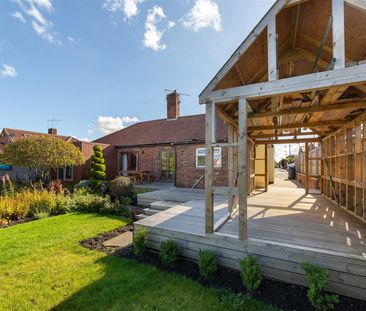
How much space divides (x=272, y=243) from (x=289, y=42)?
4098mm

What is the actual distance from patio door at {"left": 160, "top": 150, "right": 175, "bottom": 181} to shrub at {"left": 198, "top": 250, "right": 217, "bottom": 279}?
1040cm

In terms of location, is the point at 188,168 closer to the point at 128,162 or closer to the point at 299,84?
the point at 128,162

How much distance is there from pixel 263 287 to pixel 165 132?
1274cm

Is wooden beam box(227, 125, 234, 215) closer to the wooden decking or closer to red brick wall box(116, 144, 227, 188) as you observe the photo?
the wooden decking

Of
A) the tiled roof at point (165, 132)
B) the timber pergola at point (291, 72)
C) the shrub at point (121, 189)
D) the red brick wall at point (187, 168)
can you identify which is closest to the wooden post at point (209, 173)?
the timber pergola at point (291, 72)

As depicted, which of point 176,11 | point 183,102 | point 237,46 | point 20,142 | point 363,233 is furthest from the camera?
point 183,102

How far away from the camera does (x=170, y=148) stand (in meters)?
13.5

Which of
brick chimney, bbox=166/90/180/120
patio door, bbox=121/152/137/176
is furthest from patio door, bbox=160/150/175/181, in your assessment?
brick chimney, bbox=166/90/180/120

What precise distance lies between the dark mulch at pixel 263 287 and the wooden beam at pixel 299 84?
2.93 metres

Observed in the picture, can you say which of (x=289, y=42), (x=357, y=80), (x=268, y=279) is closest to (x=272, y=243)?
(x=268, y=279)

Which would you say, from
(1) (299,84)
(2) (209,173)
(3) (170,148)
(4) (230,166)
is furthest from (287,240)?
(3) (170,148)

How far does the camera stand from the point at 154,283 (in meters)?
3.10

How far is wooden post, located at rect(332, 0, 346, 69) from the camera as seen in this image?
2643 mm

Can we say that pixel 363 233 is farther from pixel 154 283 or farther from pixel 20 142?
pixel 20 142
